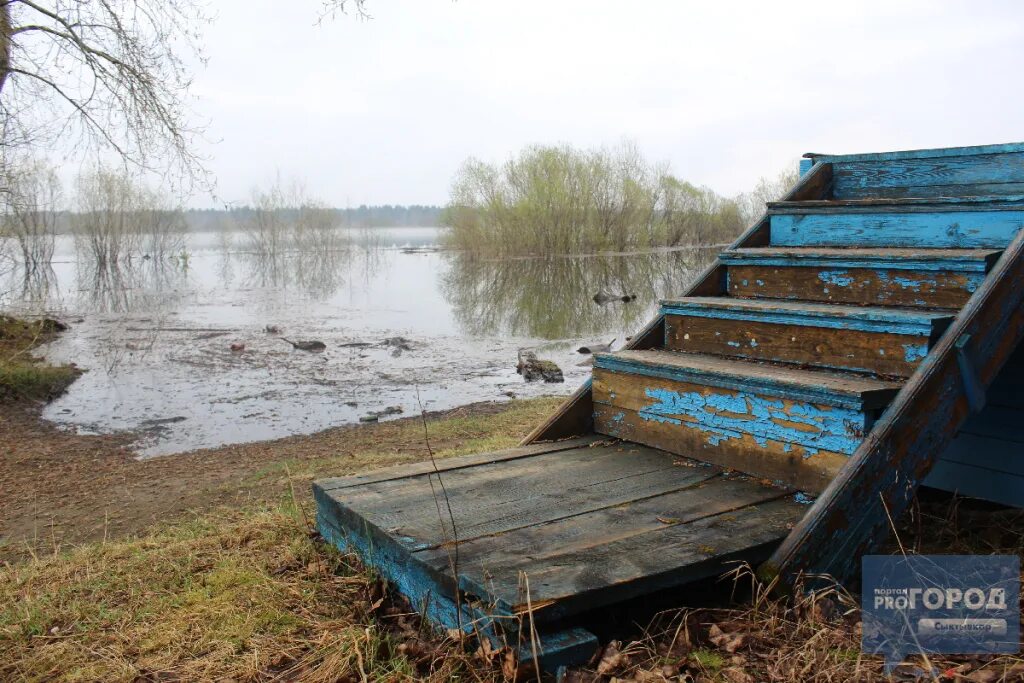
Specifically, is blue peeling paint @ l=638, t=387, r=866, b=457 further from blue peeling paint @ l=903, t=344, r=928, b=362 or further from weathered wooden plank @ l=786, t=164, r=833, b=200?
weathered wooden plank @ l=786, t=164, r=833, b=200

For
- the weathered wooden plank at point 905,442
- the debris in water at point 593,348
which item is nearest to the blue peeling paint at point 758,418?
the weathered wooden plank at point 905,442

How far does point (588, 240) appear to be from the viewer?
4741 cm

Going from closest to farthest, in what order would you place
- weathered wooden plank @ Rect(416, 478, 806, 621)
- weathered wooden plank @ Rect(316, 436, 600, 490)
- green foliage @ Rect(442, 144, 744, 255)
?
weathered wooden plank @ Rect(416, 478, 806, 621), weathered wooden plank @ Rect(316, 436, 600, 490), green foliage @ Rect(442, 144, 744, 255)

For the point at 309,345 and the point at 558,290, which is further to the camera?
the point at 558,290

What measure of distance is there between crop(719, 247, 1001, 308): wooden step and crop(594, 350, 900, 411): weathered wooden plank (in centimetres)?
48

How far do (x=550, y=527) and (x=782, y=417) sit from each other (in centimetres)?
102

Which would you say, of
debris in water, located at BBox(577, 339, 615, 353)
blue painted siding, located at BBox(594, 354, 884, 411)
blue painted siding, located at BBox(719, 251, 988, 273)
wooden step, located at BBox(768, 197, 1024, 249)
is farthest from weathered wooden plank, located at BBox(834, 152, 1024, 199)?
debris in water, located at BBox(577, 339, 615, 353)

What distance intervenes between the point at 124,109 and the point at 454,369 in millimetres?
7214

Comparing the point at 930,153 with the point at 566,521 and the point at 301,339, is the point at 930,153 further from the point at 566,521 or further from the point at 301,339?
the point at 301,339

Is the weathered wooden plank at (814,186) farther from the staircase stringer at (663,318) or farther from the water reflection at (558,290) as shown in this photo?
the water reflection at (558,290)

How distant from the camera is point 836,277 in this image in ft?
11.7

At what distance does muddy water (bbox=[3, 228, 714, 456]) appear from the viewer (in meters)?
11.0

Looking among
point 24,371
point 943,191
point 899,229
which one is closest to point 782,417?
point 899,229

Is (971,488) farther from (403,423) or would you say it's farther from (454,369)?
Answer: (454,369)
